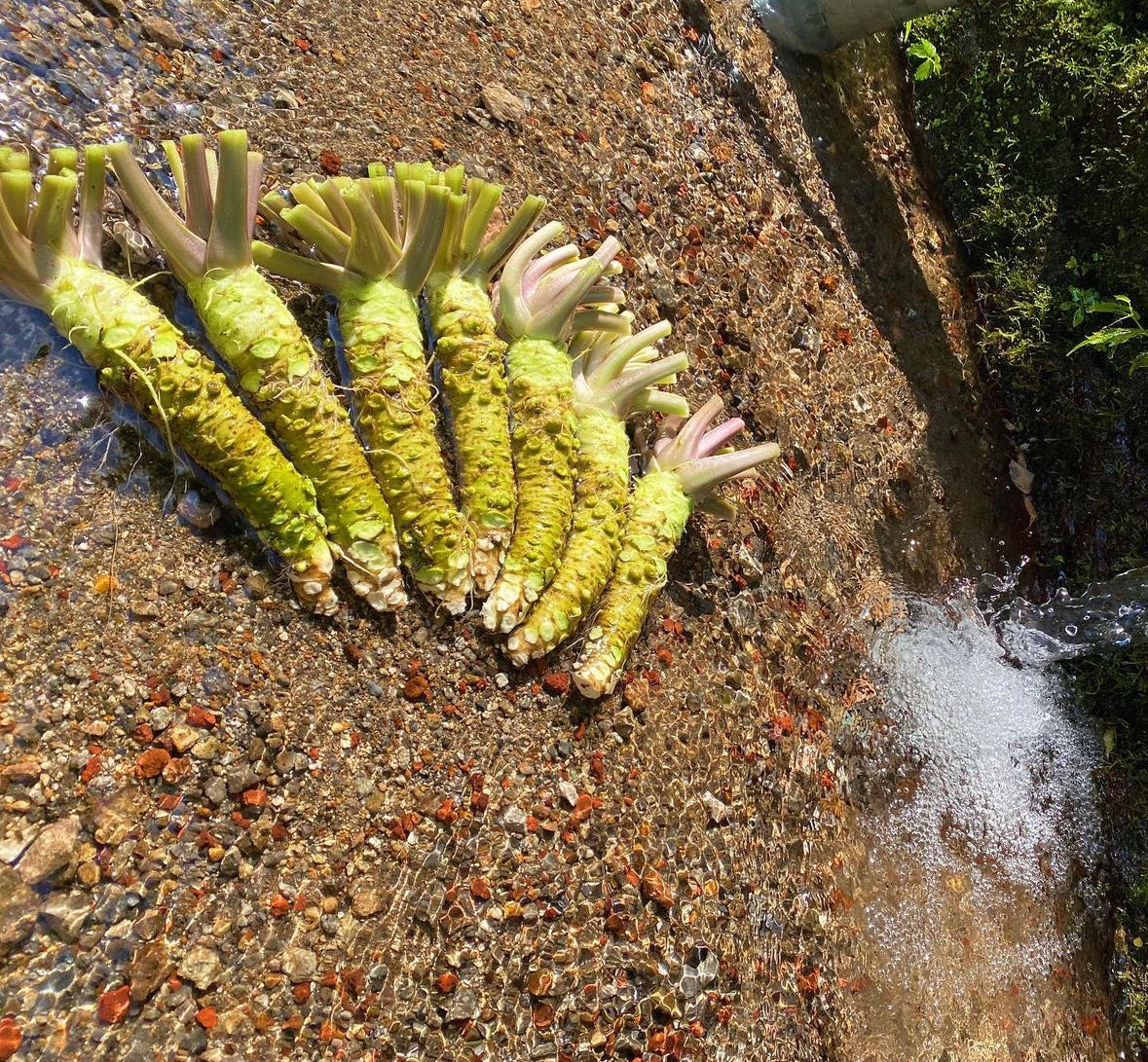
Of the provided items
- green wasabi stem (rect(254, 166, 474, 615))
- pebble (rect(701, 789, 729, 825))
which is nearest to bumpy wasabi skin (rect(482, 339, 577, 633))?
green wasabi stem (rect(254, 166, 474, 615))

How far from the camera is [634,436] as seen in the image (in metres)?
2.88

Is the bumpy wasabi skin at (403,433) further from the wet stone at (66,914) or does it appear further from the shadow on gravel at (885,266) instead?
the shadow on gravel at (885,266)

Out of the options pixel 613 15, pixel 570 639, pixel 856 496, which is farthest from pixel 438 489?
pixel 613 15

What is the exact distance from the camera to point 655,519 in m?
2.67

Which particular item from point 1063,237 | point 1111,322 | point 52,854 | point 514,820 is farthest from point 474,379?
point 1063,237

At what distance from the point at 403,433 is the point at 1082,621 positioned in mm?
3996

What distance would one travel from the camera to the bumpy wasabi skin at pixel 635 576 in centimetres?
239

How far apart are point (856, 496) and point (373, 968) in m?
2.79

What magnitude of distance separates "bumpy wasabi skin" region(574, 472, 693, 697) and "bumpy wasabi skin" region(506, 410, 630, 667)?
0.05 metres

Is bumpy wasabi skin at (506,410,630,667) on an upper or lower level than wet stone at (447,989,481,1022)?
upper

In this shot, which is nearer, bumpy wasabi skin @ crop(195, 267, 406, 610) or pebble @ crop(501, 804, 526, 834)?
bumpy wasabi skin @ crop(195, 267, 406, 610)

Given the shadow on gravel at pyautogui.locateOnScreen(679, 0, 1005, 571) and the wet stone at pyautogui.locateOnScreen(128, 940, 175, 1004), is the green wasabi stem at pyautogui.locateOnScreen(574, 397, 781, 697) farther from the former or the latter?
the shadow on gravel at pyautogui.locateOnScreen(679, 0, 1005, 571)

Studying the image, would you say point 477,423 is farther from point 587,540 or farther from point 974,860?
point 974,860

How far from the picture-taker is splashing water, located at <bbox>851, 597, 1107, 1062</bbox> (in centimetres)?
302
